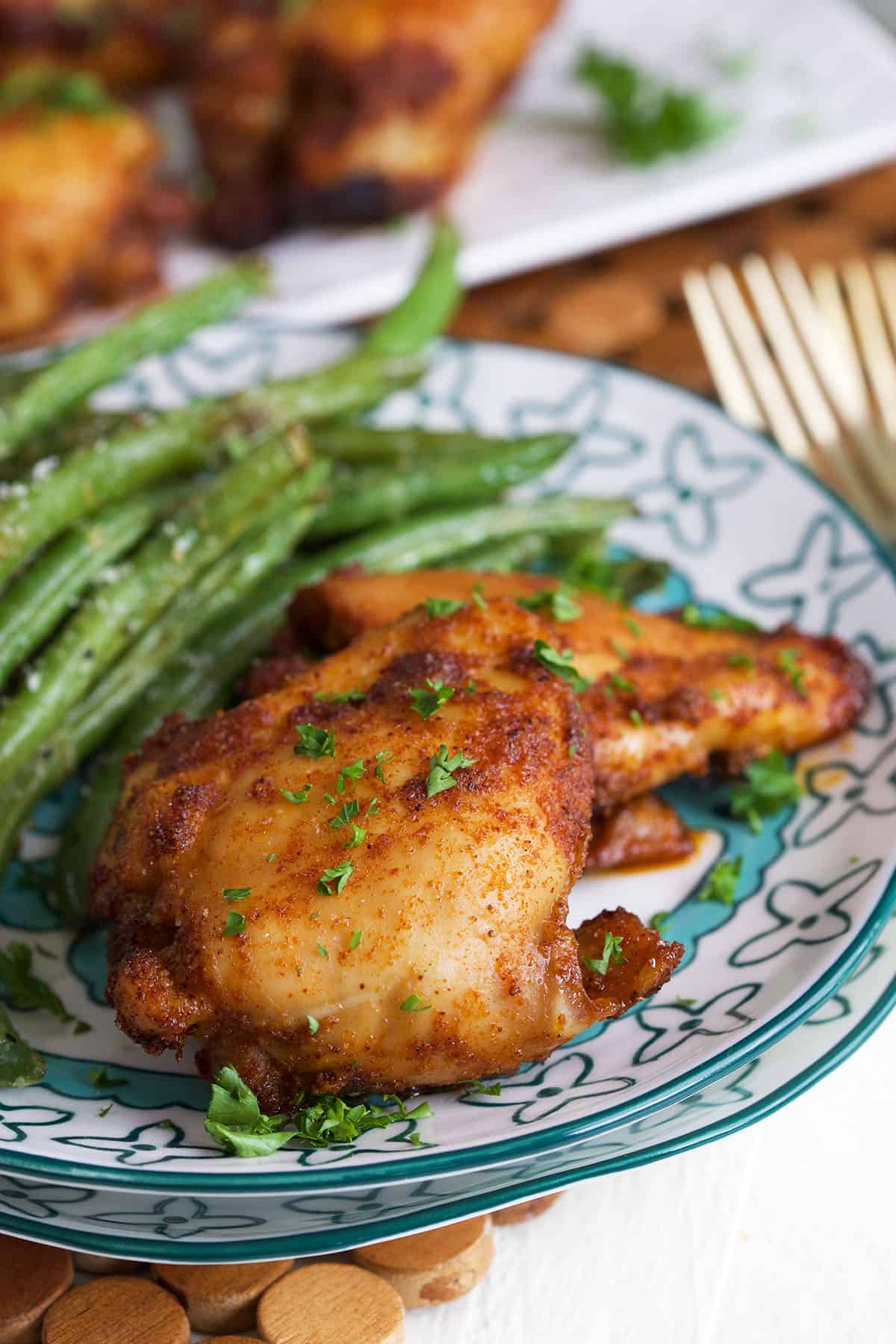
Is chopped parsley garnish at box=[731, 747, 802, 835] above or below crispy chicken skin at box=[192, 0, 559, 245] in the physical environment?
below

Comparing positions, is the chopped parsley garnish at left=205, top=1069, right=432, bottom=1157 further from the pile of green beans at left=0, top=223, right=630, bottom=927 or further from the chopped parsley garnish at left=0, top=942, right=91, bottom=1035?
the pile of green beans at left=0, top=223, right=630, bottom=927

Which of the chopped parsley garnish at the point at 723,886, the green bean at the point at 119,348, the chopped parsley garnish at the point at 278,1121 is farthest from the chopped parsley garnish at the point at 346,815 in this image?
the green bean at the point at 119,348

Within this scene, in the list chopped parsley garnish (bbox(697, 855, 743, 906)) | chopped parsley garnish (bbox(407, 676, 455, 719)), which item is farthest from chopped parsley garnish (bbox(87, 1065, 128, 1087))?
chopped parsley garnish (bbox(697, 855, 743, 906))

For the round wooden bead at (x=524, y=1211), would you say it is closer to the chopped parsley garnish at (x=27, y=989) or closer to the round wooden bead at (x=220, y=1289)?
the round wooden bead at (x=220, y=1289)

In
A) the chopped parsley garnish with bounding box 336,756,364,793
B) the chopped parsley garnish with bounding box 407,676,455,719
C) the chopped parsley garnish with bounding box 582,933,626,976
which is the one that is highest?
the chopped parsley garnish with bounding box 407,676,455,719

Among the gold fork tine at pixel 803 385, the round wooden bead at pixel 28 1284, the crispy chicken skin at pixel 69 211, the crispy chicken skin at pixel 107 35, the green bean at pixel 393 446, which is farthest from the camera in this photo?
the crispy chicken skin at pixel 107 35

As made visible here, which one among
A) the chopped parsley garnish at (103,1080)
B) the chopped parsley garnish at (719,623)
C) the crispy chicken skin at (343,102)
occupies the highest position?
the crispy chicken skin at (343,102)

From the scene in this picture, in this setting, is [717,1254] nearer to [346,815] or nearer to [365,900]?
[365,900]
